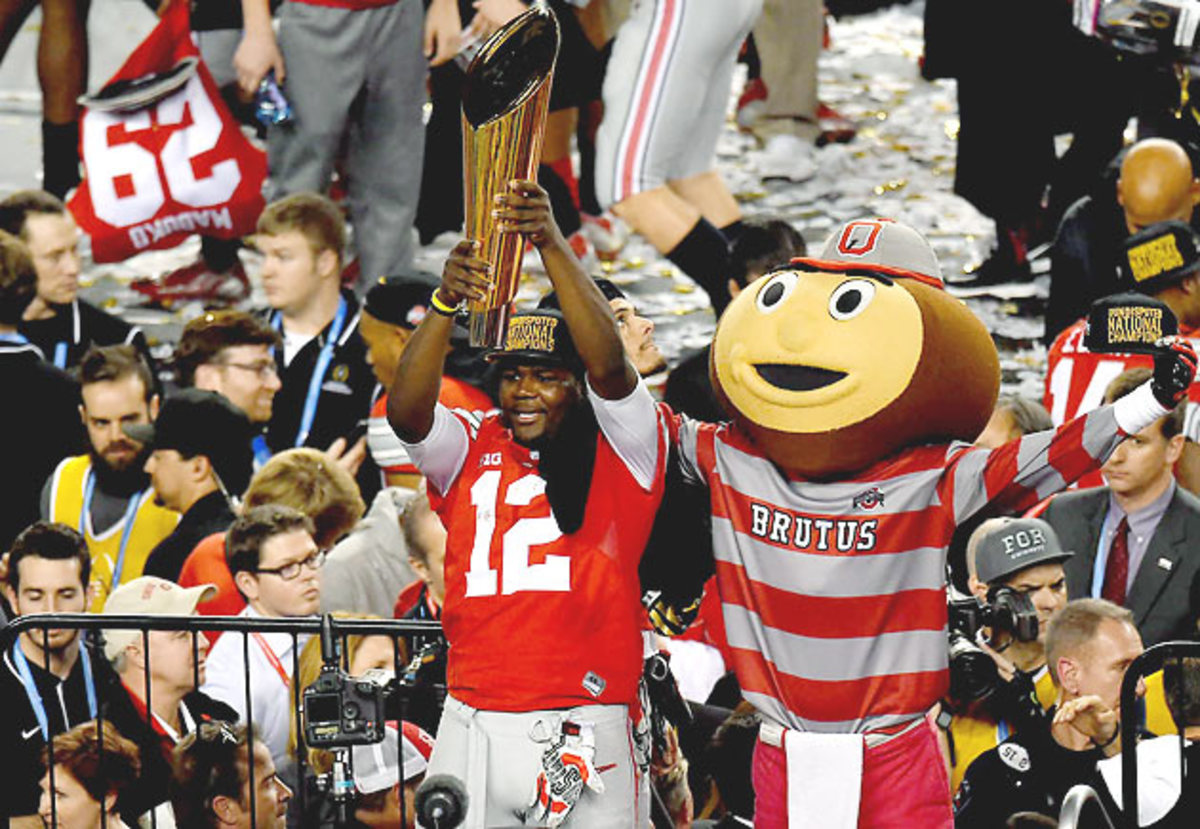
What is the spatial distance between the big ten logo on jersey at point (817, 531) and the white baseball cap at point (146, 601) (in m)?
1.99

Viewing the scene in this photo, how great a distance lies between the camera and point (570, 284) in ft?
17.4

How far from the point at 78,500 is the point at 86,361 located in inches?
21.3

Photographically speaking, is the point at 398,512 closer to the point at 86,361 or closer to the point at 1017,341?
the point at 86,361

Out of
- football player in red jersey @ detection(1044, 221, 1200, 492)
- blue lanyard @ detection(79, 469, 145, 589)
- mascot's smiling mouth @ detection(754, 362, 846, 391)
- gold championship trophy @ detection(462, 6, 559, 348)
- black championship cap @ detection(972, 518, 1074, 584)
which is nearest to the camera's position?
gold championship trophy @ detection(462, 6, 559, 348)

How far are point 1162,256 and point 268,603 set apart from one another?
10.2ft

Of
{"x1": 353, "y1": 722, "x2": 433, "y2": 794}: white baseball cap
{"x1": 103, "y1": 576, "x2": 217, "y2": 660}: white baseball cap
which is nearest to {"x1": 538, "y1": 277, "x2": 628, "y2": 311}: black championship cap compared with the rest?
{"x1": 353, "y1": 722, "x2": 433, "y2": 794}: white baseball cap

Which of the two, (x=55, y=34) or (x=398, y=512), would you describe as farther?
(x=55, y=34)

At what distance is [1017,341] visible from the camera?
988 cm

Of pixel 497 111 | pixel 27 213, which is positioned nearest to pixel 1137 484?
pixel 497 111

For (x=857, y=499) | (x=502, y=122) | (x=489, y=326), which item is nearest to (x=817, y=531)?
(x=857, y=499)

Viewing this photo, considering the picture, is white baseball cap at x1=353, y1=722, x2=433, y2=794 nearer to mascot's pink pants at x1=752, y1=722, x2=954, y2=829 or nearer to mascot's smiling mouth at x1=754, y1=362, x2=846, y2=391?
mascot's pink pants at x1=752, y1=722, x2=954, y2=829

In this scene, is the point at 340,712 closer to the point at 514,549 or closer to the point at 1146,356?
the point at 514,549

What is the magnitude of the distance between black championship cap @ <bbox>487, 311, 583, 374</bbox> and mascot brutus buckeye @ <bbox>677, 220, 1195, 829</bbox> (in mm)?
341

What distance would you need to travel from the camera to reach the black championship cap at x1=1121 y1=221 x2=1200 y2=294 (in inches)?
314
